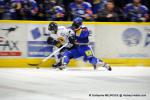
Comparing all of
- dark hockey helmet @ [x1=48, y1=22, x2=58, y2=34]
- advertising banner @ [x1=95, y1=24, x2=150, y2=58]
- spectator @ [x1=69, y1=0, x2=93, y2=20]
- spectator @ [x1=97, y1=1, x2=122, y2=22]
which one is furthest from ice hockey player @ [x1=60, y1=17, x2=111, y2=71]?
spectator @ [x1=97, y1=1, x2=122, y2=22]

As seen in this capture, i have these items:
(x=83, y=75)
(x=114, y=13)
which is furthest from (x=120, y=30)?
(x=83, y=75)

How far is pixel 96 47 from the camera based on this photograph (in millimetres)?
14859

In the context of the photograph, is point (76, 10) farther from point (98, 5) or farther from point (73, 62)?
point (73, 62)

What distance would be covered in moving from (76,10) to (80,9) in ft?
0.41

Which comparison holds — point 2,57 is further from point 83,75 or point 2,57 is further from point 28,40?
point 83,75

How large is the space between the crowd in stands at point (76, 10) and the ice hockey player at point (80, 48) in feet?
3.32

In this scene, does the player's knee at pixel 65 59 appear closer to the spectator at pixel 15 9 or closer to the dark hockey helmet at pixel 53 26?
the dark hockey helmet at pixel 53 26

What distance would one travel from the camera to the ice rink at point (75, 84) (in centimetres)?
933

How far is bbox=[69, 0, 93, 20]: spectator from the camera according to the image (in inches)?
579

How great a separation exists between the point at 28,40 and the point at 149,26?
12.3 ft

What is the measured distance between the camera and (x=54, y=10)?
14461mm

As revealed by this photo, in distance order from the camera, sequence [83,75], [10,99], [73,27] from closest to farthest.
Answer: [10,99] → [83,75] → [73,27]

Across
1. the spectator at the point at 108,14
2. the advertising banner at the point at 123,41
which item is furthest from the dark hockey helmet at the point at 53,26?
the spectator at the point at 108,14

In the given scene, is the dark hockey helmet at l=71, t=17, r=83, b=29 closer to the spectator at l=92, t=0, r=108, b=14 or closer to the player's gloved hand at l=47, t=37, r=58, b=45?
the player's gloved hand at l=47, t=37, r=58, b=45
